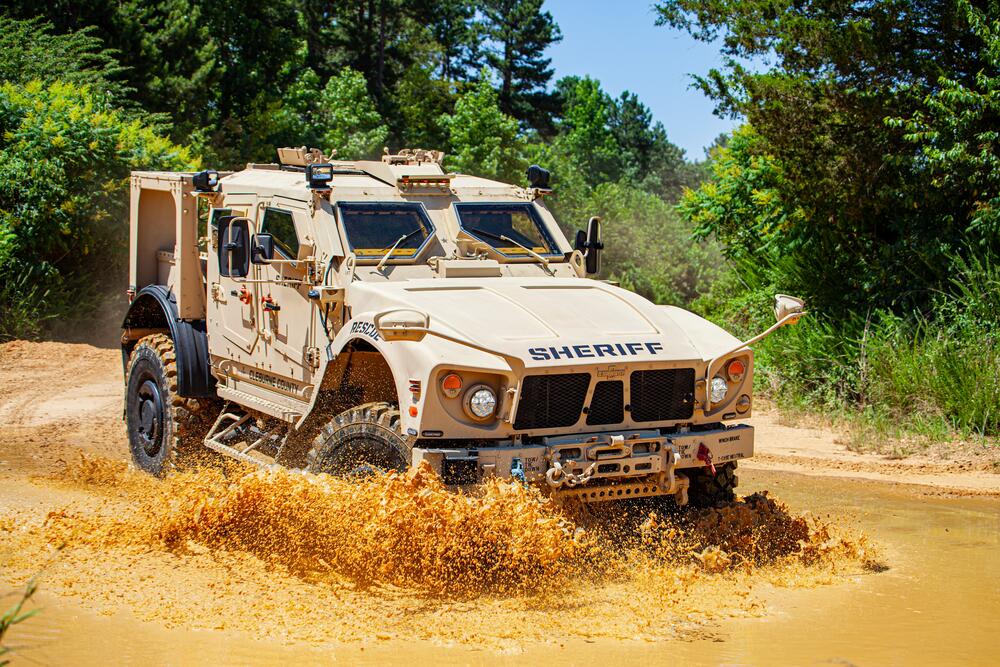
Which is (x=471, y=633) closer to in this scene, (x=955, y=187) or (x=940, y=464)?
(x=940, y=464)

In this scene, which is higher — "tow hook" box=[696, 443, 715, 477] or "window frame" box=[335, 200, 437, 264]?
"window frame" box=[335, 200, 437, 264]

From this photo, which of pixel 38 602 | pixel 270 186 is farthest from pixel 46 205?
pixel 38 602

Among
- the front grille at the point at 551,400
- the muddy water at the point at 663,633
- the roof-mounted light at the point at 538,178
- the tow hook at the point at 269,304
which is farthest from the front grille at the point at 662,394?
the tow hook at the point at 269,304

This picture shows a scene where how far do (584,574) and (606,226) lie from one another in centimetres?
2485

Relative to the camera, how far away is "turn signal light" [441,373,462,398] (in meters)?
6.61

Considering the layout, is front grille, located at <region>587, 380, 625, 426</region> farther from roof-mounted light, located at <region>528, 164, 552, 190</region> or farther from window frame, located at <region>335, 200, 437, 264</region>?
roof-mounted light, located at <region>528, 164, 552, 190</region>

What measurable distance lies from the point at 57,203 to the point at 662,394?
12.9 meters

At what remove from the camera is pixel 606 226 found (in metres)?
31.2

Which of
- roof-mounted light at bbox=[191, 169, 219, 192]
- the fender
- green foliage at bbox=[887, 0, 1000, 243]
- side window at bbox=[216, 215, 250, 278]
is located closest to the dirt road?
the fender

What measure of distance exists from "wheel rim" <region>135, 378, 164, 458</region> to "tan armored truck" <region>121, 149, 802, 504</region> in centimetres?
3

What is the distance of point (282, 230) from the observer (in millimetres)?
8773

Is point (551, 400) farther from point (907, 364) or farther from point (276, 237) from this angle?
point (907, 364)

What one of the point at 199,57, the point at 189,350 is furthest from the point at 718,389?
the point at 199,57

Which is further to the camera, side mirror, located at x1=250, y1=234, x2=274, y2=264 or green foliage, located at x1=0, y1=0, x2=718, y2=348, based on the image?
green foliage, located at x1=0, y1=0, x2=718, y2=348
